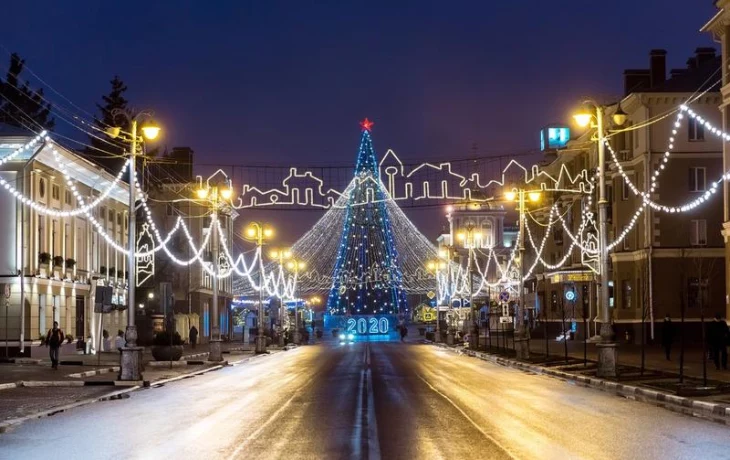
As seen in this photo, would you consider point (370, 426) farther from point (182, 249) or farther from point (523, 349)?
point (182, 249)

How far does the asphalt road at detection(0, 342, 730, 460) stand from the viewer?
14.8 m

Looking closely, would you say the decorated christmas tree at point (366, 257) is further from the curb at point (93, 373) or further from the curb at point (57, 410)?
the curb at point (57, 410)

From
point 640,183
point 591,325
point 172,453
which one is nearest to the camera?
point 172,453

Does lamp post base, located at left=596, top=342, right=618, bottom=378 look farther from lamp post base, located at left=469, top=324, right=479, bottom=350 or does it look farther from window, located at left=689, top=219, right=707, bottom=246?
lamp post base, located at left=469, top=324, right=479, bottom=350

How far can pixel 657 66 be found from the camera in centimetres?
6631

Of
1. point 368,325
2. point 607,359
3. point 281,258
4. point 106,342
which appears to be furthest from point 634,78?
point 368,325

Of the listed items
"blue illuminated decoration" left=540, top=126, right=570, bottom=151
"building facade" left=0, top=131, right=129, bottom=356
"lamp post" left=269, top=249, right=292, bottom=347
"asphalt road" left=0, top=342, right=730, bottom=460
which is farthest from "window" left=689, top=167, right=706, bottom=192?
"asphalt road" left=0, top=342, right=730, bottom=460

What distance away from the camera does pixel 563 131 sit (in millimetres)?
88500

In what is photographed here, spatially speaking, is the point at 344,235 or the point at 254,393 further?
the point at 344,235

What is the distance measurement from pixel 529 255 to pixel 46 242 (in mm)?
60643

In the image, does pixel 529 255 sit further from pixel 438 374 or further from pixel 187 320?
pixel 438 374

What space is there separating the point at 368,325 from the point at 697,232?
48.6m

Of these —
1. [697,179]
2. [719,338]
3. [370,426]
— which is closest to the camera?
[370,426]

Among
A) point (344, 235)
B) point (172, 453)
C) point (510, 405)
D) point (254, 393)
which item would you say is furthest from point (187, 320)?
point (172, 453)
